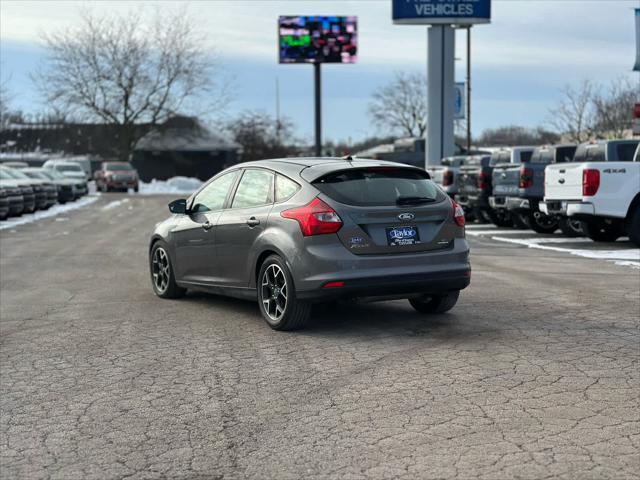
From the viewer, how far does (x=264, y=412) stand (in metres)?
5.61

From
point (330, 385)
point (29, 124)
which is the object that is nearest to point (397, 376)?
point (330, 385)

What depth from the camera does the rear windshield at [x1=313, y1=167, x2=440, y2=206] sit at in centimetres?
815

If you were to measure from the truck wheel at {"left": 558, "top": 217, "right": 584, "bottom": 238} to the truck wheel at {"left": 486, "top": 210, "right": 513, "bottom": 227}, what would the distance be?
10.4ft

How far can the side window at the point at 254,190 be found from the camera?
8769 millimetres

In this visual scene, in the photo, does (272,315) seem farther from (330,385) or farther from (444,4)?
(444,4)

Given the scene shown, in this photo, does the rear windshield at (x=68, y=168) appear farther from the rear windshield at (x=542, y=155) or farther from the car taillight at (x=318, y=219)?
the car taillight at (x=318, y=219)

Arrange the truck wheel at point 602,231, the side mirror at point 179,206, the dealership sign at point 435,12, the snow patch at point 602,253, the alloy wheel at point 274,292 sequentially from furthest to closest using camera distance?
the dealership sign at point 435,12, the truck wheel at point 602,231, the snow patch at point 602,253, the side mirror at point 179,206, the alloy wheel at point 274,292

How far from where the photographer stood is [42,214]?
31375 millimetres

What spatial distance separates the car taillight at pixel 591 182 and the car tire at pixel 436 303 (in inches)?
298

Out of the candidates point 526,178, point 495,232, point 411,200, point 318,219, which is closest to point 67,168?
point 495,232

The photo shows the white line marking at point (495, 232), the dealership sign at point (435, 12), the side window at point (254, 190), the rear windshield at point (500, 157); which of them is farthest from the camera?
the dealership sign at point (435, 12)

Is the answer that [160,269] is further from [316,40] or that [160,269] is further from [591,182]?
[316,40]

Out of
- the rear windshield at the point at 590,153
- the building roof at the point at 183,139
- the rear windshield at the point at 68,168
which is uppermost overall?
the building roof at the point at 183,139

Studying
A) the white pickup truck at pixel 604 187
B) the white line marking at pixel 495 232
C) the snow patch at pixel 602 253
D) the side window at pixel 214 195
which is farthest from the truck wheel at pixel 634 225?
A: the side window at pixel 214 195
